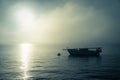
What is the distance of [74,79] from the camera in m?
71.8

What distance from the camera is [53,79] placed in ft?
235

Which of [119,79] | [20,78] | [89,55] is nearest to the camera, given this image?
[119,79]

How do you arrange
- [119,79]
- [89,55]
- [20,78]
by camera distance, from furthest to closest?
1. [89,55]
2. [20,78]
3. [119,79]

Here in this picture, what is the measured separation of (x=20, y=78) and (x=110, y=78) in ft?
109

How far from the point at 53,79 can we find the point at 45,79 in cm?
284

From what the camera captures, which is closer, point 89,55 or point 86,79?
point 86,79

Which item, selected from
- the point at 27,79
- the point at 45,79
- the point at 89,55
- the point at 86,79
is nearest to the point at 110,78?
the point at 86,79

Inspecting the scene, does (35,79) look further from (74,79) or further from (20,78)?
(74,79)

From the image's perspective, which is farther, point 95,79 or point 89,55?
point 89,55

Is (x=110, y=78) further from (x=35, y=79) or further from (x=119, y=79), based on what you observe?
(x=35, y=79)

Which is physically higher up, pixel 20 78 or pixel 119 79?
pixel 20 78

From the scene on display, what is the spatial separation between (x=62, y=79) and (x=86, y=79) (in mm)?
8537

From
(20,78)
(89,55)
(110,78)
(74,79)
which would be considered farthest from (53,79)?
(89,55)

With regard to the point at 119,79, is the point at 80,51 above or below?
above
